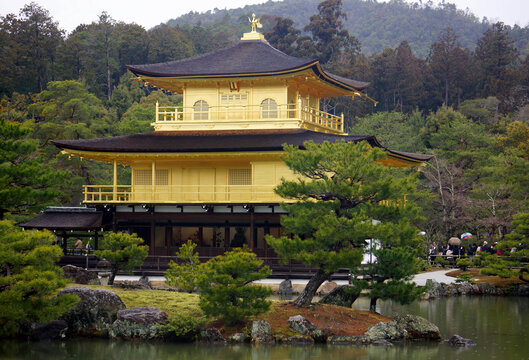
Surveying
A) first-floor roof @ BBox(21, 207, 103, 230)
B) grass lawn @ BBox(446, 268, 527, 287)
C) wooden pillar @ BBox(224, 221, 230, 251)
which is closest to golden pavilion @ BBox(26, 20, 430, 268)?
wooden pillar @ BBox(224, 221, 230, 251)

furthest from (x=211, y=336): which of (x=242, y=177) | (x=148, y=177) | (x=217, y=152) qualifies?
(x=148, y=177)

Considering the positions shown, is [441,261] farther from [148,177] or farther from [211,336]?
[211,336]

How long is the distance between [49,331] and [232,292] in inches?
193

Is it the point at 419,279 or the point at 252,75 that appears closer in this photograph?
the point at 419,279

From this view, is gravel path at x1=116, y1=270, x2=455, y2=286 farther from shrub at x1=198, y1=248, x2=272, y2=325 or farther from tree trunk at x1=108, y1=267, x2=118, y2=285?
shrub at x1=198, y1=248, x2=272, y2=325

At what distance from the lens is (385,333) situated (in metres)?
20.0

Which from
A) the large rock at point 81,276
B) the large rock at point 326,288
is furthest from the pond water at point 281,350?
the large rock at point 81,276

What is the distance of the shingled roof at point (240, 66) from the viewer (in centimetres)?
3353

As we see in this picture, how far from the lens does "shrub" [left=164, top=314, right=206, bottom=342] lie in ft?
65.3

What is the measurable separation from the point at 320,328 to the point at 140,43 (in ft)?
199

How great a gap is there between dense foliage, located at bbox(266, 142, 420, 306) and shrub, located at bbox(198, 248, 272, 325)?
1658mm

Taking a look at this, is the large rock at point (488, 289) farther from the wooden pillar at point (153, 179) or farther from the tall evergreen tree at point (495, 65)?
the tall evergreen tree at point (495, 65)

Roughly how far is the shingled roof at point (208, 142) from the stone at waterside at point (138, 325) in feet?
37.8

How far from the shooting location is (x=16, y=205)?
23938 millimetres
